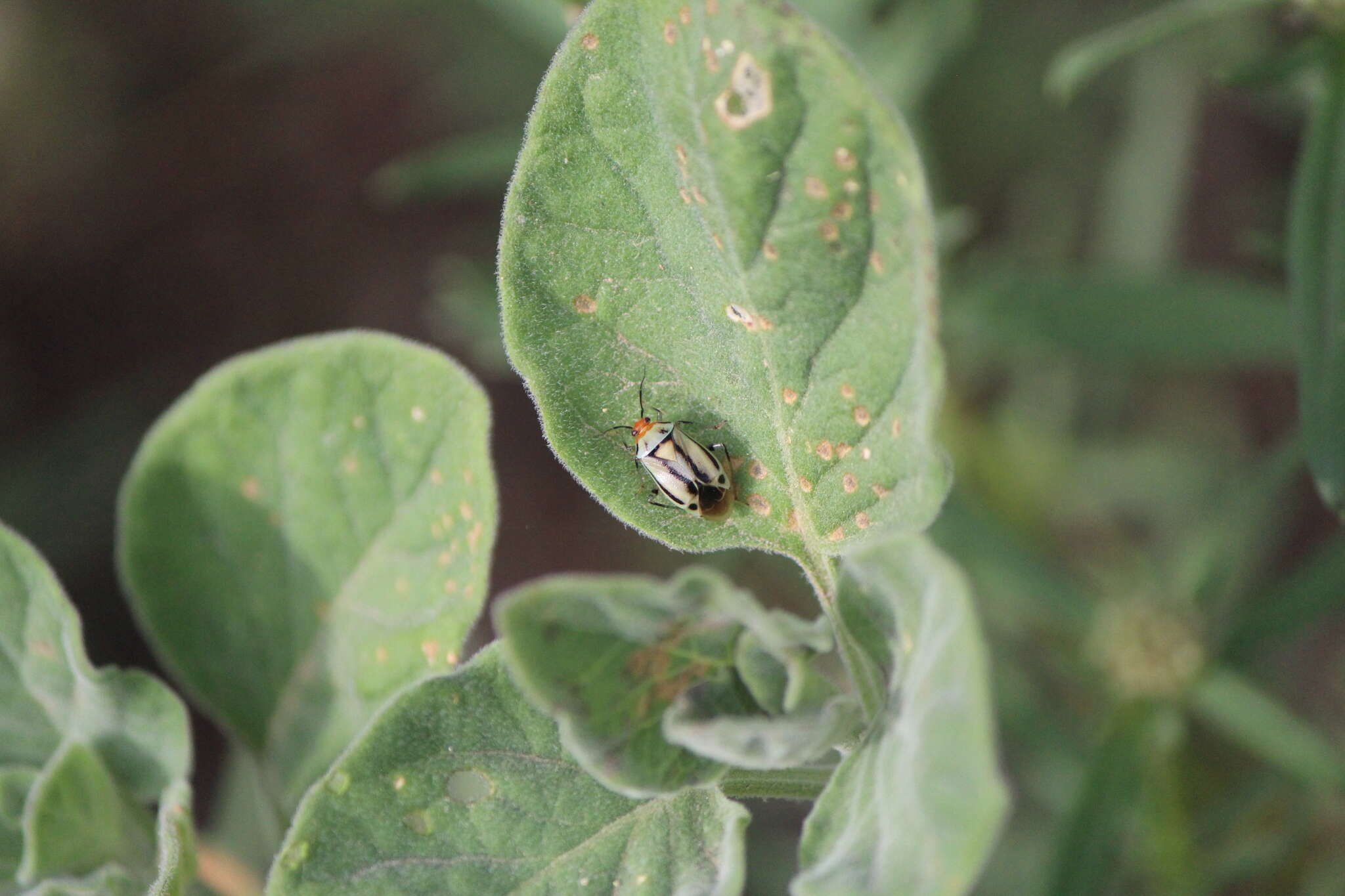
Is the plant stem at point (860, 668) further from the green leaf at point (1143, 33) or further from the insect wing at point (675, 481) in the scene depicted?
the green leaf at point (1143, 33)

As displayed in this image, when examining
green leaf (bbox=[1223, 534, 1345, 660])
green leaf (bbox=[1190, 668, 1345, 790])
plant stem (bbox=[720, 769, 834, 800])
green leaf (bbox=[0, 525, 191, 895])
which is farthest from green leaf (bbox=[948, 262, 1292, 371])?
green leaf (bbox=[0, 525, 191, 895])

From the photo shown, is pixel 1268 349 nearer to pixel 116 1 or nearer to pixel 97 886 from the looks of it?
pixel 97 886

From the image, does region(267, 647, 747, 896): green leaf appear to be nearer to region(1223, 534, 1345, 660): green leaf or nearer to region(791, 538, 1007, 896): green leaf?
region(791, 538, 1007, 896): green leaf

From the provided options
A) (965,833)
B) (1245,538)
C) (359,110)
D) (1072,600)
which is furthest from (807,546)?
(359,110)

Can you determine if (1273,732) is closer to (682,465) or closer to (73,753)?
(682,465)

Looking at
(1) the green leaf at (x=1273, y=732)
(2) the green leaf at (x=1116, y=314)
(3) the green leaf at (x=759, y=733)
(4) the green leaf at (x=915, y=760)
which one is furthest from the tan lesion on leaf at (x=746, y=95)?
(1) the green leaf at (x=1273, y=732)
